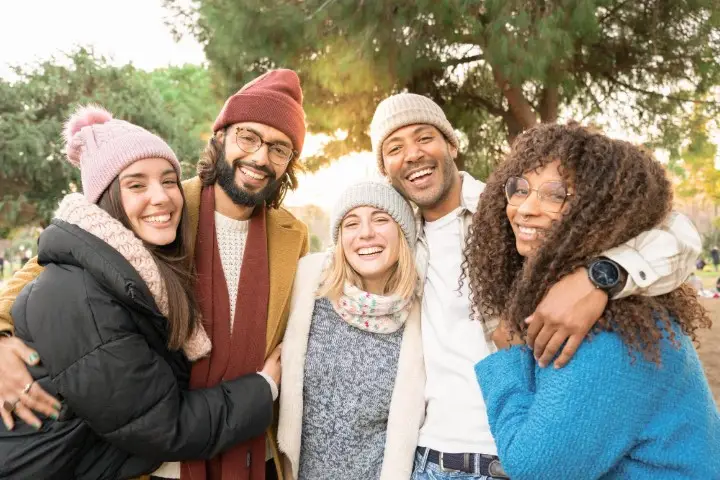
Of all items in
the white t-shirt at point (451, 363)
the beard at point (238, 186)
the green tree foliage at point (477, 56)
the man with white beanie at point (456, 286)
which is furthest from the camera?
the green tree foliage at point (477, 56)

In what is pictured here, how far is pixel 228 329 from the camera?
2.38 meters

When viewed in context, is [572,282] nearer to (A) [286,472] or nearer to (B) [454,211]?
(B) [454,211]

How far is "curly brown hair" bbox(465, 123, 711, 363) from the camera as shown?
157 centimetres

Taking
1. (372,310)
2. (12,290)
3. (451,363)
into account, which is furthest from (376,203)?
(12,290)

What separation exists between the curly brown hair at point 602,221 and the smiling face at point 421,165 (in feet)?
3.04

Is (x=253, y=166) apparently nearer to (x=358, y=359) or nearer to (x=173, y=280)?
(x=173, y=280)

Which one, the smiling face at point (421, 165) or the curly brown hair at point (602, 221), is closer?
the curly brown hair at point (602, 221)

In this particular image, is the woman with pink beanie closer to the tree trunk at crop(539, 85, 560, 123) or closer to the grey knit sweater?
the grey knit sweater

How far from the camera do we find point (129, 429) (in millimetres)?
1847

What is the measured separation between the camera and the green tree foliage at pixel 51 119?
1202 centimetres

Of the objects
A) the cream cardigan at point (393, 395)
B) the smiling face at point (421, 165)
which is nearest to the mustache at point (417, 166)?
the smiling face at point (421, 165)

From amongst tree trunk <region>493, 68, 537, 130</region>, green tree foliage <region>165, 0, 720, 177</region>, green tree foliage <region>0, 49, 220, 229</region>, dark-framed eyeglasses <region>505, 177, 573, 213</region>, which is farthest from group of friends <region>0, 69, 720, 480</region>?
green tree foliage <region>0, 49, 220, 229</region>

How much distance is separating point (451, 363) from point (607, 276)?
0.89 metres

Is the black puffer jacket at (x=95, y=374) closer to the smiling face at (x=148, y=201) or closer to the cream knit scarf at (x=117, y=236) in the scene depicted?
the cream knit scarf at (x=117, y=236)
